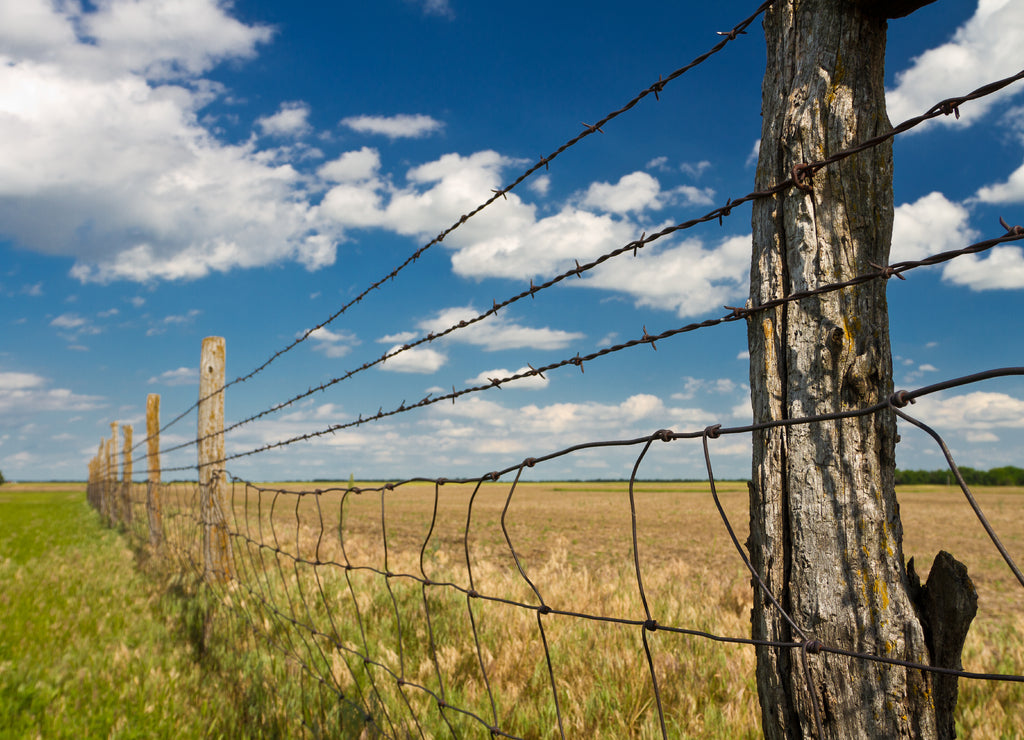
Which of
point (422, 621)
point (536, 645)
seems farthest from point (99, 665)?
point (536, 645)

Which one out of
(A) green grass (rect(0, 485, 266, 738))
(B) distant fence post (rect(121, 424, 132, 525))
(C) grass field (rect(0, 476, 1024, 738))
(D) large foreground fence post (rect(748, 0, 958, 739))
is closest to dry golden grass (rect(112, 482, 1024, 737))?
(C) grass field (rect(0, 476, 1024, 738))

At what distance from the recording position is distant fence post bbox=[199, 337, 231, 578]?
6.36 m

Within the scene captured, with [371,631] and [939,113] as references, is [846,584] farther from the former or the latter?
[371,631]

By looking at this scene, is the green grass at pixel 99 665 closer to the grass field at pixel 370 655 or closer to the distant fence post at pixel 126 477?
the grass field at pixel 370 655

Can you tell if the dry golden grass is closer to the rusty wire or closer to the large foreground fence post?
the rusty wire

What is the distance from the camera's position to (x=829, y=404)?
1.38 metres

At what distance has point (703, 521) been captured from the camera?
18625 millimetres

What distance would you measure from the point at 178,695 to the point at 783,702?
4.04 meters

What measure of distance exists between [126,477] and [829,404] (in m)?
17.7

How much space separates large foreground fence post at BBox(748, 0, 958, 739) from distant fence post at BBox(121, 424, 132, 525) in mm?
16920

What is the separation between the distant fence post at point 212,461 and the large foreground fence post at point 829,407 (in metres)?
6.03

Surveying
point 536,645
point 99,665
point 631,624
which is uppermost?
point 631,624

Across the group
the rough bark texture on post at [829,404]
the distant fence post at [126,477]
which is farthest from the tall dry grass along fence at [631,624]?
the distant fence post at [126,477]

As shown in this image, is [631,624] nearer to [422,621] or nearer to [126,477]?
[422,621]
